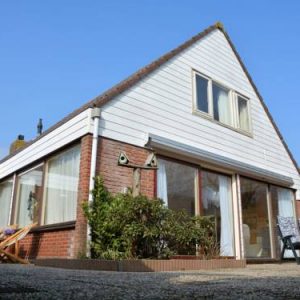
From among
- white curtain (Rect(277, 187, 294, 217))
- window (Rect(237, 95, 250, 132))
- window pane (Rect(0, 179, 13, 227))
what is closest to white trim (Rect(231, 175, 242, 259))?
window (Rect(237, 95, 250, 132))

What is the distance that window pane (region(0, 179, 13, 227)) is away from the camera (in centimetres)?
1065

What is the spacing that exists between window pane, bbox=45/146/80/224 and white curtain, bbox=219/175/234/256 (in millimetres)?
3634

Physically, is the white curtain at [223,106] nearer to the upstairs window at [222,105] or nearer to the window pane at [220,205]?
the upstairs window at [222,105]

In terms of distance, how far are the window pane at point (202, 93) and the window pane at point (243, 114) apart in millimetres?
1649

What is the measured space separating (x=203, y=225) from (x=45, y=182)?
351 centimetres

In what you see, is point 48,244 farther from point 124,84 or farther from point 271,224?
point 271,224

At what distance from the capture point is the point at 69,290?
232 cm

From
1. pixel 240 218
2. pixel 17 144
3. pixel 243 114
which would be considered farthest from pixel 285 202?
pixel 17 144

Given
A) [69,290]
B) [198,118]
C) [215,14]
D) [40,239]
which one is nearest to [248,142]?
[198,118]

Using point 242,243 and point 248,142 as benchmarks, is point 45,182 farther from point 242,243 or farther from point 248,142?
point 248,142

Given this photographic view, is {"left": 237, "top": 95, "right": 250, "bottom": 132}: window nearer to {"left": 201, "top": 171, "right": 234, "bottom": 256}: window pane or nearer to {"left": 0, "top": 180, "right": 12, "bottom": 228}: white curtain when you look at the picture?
{"left": 201, "top": 171, "right": 234, "bottom": 256}: window pane

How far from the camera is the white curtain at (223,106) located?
1082 centimetres

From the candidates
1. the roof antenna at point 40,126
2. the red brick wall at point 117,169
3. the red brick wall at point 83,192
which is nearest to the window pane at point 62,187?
the red brick wall at point 83,192

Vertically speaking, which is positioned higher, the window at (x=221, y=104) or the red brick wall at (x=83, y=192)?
the window at (x=221, y=104)
